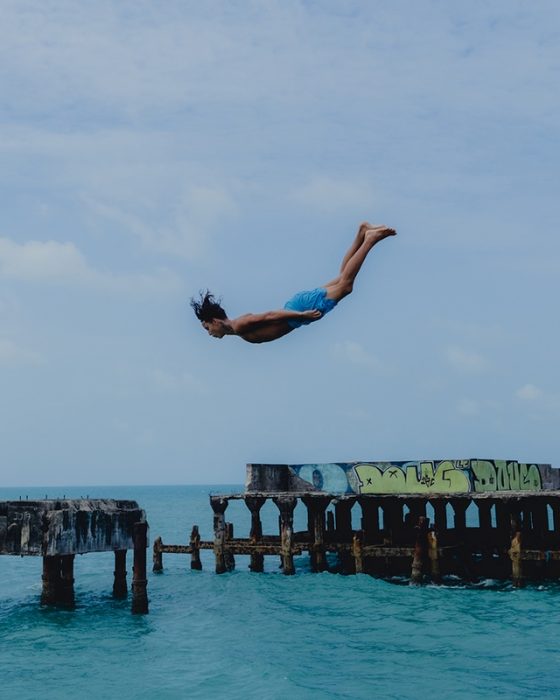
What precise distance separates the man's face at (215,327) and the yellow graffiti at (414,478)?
23550mm

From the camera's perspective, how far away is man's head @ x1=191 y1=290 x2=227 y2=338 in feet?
32.6

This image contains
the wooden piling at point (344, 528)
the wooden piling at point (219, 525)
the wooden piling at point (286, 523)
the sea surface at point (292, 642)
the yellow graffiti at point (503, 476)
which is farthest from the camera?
the wooden piling at point (344, 528)

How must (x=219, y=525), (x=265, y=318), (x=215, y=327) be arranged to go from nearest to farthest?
(x=265, y=318) → (x=215, y=327) → (x=219, y=525)

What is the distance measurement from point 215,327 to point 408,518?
30252 millimetres

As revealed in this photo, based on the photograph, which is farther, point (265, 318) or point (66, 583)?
point (66, 583)

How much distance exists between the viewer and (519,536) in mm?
30938

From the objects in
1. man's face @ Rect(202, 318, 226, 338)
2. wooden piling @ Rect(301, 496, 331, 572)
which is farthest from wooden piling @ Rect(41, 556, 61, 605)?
man's face @ Rect(202, 318, 226, 338)

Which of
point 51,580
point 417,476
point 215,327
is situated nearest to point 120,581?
point 51,580

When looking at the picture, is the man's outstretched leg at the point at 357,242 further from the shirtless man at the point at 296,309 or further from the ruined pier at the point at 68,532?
the ruined pier at the point at 68,532

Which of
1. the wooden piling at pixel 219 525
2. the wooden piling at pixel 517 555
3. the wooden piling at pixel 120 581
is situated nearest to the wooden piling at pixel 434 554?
the wooden piling at pixel 517 555

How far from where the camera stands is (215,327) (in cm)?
995

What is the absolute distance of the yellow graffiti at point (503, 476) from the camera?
32469 millimetres

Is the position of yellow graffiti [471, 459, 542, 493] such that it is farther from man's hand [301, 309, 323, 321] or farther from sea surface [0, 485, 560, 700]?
man's hand [301, 309, 323, 321]

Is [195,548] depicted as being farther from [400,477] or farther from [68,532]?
[68,532]
